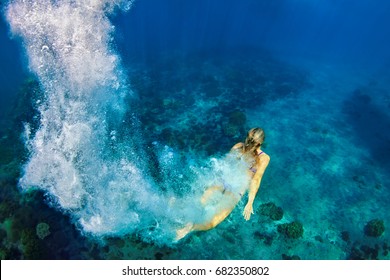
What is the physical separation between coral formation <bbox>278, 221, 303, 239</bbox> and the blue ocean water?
0.06m

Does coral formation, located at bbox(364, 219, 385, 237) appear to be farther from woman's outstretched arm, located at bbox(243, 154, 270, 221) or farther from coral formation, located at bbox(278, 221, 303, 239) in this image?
woman's outstretched arm, located at bbox(243, 154, 270, 221)

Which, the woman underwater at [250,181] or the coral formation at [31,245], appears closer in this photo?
the woman underwater at [250,181]

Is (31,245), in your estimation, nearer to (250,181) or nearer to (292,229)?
(250,181)

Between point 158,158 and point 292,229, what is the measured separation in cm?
688

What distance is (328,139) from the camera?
1845 cm

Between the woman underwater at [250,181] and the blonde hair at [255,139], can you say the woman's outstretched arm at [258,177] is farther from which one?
the blonde hair at [255,139]

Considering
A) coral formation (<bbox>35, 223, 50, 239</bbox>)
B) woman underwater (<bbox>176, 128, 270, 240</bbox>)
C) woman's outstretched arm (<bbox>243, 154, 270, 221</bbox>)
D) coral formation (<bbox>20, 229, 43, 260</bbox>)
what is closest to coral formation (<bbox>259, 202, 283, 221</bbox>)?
woman underwater (<bbox>176, 128, 270, 240</bbox>)

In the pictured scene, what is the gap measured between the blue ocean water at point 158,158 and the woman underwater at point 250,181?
1.19ft

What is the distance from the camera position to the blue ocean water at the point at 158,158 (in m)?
9.44

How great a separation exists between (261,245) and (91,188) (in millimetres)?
6803

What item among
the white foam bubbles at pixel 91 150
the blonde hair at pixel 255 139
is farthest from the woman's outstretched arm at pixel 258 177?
the white foam bubbles at pixel 91 150

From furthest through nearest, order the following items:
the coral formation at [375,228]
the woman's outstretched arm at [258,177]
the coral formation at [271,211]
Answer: the coral formation at [375,228] < the coral formation at [271,211] < the woman's outstretched arm at [258,177]

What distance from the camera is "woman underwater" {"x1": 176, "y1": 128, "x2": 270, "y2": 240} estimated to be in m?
5.88

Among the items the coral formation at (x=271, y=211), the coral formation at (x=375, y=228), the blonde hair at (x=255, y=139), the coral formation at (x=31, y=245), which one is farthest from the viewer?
the coral formation at (x=375, y=228)
